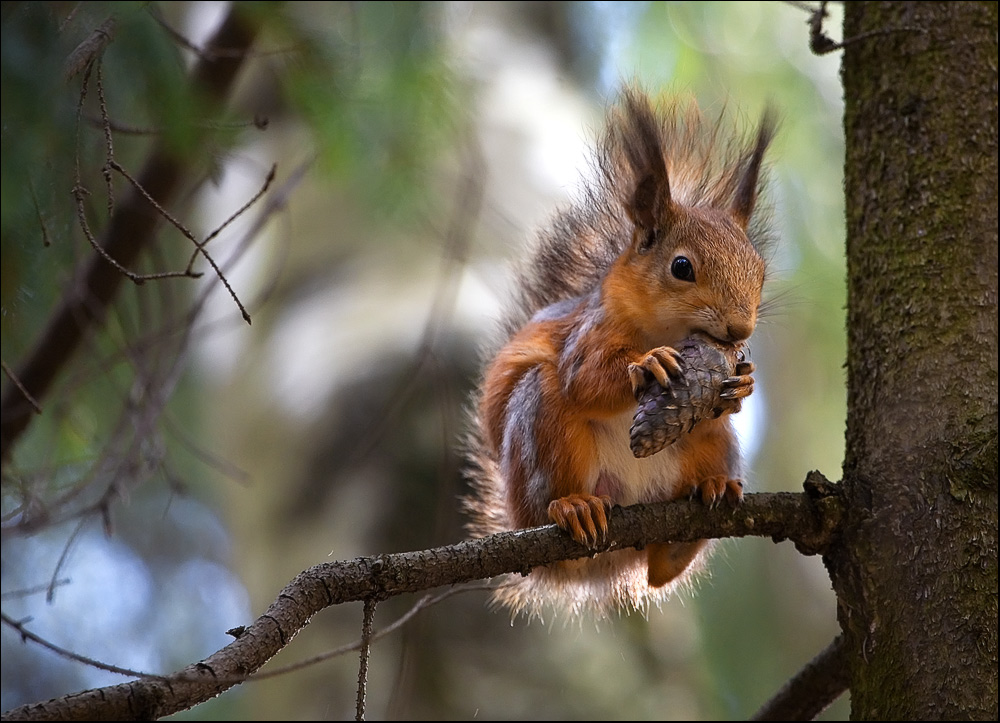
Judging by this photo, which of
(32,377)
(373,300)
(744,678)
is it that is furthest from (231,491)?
(744,678)

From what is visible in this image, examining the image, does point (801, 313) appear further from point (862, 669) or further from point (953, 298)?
point (862, 669)

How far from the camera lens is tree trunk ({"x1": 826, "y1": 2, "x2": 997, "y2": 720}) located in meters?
1.27

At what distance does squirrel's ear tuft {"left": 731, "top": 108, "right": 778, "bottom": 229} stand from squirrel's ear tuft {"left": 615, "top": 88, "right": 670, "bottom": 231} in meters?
0.18

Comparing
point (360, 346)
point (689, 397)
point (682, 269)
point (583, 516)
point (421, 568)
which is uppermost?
point (360, 346)

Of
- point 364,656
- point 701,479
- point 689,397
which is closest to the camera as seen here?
point 364,656

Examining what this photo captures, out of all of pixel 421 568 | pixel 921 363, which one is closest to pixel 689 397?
pixel 921 363

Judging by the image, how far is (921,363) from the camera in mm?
1368

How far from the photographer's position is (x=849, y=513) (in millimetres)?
1351

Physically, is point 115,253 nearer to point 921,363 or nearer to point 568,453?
Answer: point 568,453

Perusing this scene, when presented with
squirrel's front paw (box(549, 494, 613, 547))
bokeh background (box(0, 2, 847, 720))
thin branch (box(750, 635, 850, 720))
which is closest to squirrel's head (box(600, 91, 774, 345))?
bokeh background (box(0, 2, 847, 720))

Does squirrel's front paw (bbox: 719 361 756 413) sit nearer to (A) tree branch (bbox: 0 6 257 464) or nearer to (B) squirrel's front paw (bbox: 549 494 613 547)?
(B) squirrel's front paw (bbox: 549 494 613 547)

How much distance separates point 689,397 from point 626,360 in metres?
0.25

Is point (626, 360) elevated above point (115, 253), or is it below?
below

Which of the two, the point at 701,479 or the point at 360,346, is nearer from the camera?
the point at 701,479
